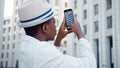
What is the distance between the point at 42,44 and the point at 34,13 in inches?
5.6

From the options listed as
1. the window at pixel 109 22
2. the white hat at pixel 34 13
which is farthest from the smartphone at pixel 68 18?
the window at pixel 109 22

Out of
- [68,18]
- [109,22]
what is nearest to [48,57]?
[68,18]

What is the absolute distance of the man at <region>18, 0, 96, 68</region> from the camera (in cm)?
109

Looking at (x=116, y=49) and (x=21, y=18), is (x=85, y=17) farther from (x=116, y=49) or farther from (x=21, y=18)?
(x=21, y=18)

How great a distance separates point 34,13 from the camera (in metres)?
1.18

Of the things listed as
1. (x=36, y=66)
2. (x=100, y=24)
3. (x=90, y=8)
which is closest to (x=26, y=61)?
(x=36, y=66)

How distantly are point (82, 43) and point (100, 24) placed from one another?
16754mm

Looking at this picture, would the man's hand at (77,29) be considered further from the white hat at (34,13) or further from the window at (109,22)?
the window at (109,22)

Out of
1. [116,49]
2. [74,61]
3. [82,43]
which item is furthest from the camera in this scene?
[116,49]

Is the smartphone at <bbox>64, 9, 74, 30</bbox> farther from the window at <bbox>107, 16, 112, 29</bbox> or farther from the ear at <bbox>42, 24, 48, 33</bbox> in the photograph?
the window at <bbox>107, 16, 112, 29</bbox>

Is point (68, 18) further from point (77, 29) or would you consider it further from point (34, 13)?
point (34, 13)

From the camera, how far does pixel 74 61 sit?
1086 mm

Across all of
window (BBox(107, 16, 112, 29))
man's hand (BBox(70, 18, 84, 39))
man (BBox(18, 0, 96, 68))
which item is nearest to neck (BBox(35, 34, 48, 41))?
man (BBox(18, 0, 96, 68))

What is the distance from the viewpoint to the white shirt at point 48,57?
1083 mm
